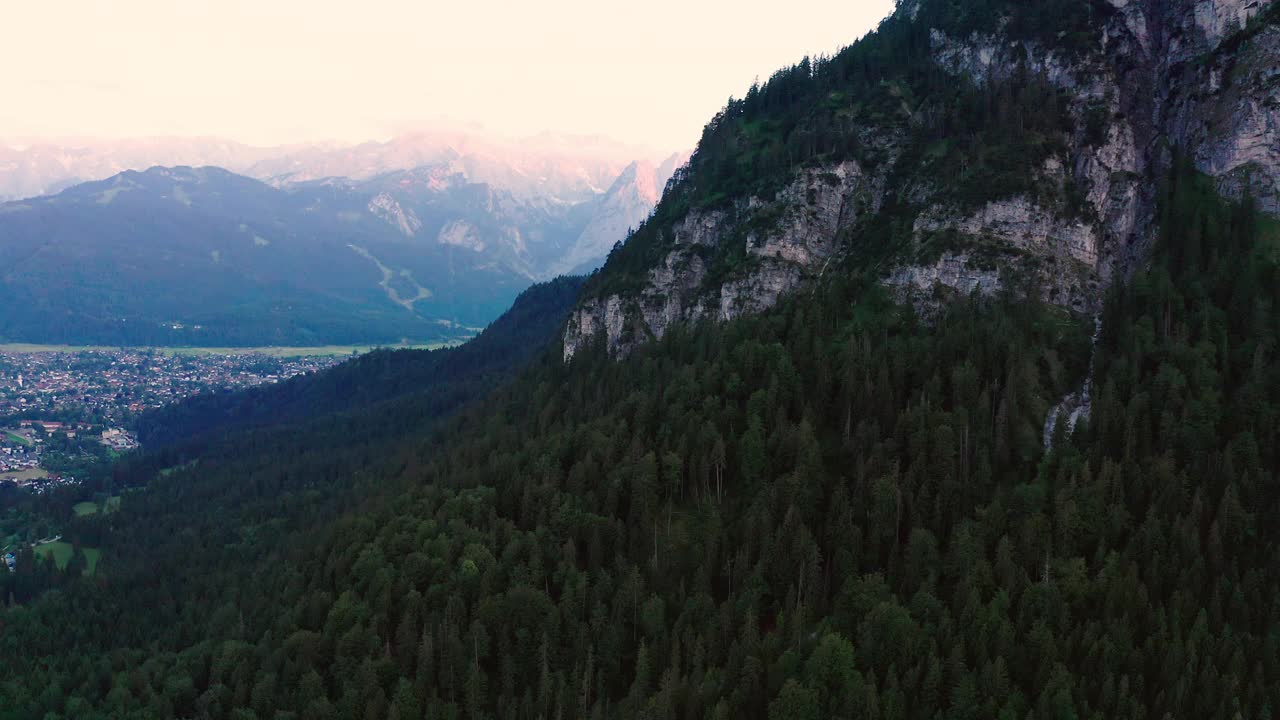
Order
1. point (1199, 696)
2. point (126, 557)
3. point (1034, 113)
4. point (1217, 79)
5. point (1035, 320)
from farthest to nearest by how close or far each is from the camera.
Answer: point (126, 557) → point (1034, 113) → point (1217, 79) → point (1035, 320) → point (1199, 696)

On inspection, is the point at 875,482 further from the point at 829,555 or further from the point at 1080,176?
the point at 1080,176

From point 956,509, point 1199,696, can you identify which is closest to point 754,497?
point 956,509

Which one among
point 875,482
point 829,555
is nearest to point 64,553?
point 829,555

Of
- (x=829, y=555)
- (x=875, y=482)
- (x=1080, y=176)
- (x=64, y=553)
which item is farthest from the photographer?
(x=64, y=553)

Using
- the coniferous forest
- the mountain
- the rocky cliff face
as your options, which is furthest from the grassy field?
the rocky cliff face

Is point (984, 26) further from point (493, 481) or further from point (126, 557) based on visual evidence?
point (126, 557)

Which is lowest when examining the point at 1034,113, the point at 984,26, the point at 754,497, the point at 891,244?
the point at 754,497

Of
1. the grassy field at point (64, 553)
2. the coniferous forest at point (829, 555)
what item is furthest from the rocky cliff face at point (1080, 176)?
the grassy field at point (64, 553)
